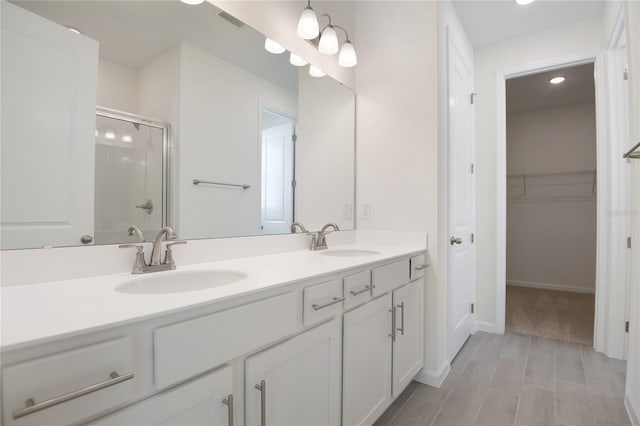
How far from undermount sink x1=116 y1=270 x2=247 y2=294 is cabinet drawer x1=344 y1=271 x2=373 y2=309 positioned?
16.2 inches

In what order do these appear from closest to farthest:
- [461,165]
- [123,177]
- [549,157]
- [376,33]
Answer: [123,177] → [376,33] → [461,165] → [549,157]

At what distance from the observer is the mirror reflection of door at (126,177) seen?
1049 millimetres

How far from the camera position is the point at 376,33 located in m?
2.13

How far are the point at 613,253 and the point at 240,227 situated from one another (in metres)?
2.59

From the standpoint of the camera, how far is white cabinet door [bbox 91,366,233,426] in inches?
24.9

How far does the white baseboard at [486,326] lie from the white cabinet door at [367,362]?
5.50ft

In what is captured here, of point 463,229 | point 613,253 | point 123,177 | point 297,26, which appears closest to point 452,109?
point 463,229

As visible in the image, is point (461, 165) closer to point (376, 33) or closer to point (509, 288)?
point (376, 33)

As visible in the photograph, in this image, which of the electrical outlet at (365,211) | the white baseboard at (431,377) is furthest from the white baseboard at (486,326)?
the electrical outlet at (365,211)

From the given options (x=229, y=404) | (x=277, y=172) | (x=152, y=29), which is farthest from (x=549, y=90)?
(x=229, y=404)

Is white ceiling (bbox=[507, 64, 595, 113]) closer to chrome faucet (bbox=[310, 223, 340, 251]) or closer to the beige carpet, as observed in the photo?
the beige carpet

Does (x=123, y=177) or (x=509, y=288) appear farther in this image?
(x=509, y=288)

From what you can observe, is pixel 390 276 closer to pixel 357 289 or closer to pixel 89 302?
Answer: pixel 357 289

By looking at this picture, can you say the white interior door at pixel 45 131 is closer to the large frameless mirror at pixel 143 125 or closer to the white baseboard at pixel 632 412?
the large frameless mirror at pixel 143 125
